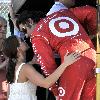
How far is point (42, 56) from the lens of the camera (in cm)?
357

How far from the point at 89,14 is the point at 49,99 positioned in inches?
36.1

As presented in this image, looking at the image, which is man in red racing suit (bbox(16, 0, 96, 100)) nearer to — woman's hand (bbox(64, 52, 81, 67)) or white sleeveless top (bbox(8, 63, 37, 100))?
woman's hand (bbox(64, 52, 81, 67))

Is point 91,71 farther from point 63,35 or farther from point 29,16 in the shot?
point 29,16

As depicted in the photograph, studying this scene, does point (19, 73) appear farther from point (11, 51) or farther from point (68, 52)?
point (68, 52)

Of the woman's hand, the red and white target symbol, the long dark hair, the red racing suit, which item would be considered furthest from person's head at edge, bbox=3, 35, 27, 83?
the woman's hand

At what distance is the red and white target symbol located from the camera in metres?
3.61

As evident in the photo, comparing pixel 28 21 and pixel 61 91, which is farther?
pixel 28 21

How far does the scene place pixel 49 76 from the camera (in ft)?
11.4

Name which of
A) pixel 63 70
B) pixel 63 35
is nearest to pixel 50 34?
pixel 63 35

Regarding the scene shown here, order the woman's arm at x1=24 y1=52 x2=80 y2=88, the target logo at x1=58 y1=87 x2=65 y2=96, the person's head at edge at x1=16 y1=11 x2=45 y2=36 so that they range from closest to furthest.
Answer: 1. the woman's arm at x1=24 y1=52 x2=80 y2=88
2. the target logo at x1=58 y1=87 x2=65 y2=96
3. the person's head at edge at x1=16 y1=11 x2=45 y2=36

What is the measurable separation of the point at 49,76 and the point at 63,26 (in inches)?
18.2

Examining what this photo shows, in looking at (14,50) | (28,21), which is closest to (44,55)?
(14,50)

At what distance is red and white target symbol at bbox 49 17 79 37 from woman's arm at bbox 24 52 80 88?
22 cm

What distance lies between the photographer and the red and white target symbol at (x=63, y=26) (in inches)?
142
